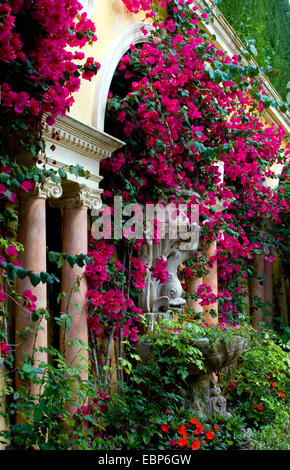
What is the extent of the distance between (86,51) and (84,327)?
7.37ft

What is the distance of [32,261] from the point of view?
3.39 metres

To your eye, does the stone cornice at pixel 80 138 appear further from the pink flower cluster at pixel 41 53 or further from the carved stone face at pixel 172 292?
the carved stone face at pixel 172 292

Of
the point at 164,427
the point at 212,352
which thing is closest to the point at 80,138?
the point at 212,352

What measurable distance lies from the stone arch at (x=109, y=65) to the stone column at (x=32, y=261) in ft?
2.97

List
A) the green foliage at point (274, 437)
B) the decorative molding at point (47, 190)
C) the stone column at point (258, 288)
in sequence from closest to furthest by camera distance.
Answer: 1. the decorative molding at point (47, 190)
2. the green foliage at point (274, 437)
3. the stone column at point (258, 288)

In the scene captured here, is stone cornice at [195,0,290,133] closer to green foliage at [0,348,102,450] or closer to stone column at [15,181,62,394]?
stone column at [15,181,62,394]

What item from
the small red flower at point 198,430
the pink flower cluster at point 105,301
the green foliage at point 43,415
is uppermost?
the pink flower cluster at point 105,301

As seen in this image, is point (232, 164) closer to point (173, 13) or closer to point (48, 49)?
point (173, 13)

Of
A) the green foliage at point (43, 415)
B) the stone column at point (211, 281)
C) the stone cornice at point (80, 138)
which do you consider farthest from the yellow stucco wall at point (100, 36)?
the stone column at point (211, 281)

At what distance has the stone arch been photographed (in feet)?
13.5

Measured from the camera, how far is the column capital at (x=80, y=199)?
3.91 metres

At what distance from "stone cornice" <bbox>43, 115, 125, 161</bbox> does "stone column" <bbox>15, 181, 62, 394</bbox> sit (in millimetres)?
377

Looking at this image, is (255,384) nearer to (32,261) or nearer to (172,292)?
(172,292)

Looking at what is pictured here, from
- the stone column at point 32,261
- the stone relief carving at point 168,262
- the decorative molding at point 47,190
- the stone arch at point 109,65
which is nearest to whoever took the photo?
the stone column at point 32,261
